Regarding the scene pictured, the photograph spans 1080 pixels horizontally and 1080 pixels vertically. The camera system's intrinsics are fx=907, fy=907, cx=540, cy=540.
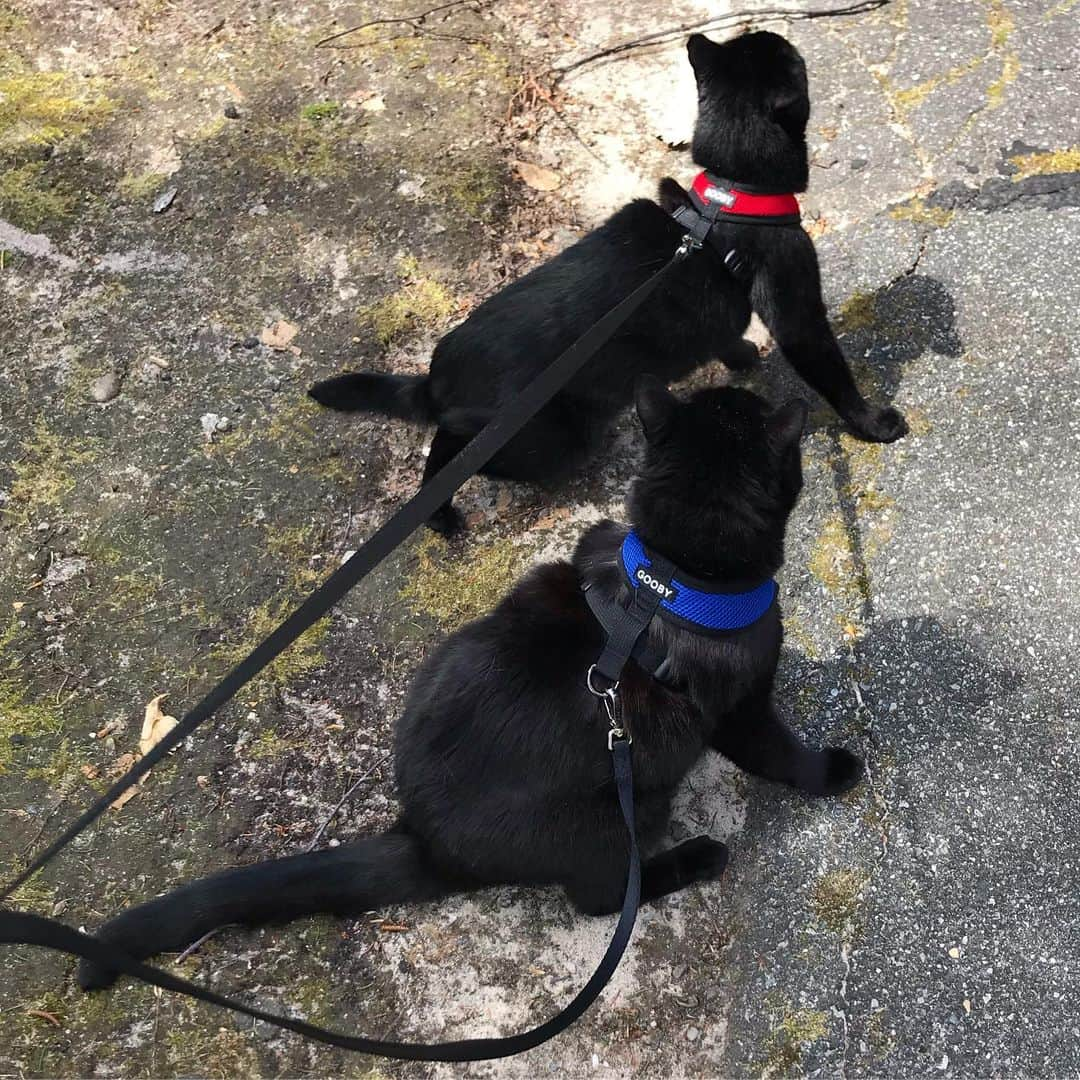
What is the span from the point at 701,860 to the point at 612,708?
0.67 metres

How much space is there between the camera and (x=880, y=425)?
293cm

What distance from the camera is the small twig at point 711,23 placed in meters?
4.02

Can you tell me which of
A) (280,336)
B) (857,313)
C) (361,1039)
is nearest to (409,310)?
(280,336)

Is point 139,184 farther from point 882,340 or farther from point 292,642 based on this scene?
point 882,340

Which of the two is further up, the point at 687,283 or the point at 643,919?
the point at 687,283

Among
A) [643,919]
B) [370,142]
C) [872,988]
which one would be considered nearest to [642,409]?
[643,919]

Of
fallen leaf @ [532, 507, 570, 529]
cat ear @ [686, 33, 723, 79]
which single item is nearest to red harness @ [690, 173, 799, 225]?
cat ear @ [686, 33, 723, 79]

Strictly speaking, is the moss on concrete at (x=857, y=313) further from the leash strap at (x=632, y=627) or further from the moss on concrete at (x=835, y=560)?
the leash strap at (x=632, y=627)

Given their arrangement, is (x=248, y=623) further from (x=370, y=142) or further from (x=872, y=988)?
(x=370, y=142)

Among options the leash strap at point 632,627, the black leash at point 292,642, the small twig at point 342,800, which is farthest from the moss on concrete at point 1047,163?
the small twig at point 342,800

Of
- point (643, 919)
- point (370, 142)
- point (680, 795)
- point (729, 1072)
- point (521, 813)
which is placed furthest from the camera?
point (370, 142)

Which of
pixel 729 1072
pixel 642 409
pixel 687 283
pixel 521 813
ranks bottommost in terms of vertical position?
pixel 729 1072

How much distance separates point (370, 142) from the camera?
399 centimetres

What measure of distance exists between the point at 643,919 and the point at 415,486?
62.8 inches
